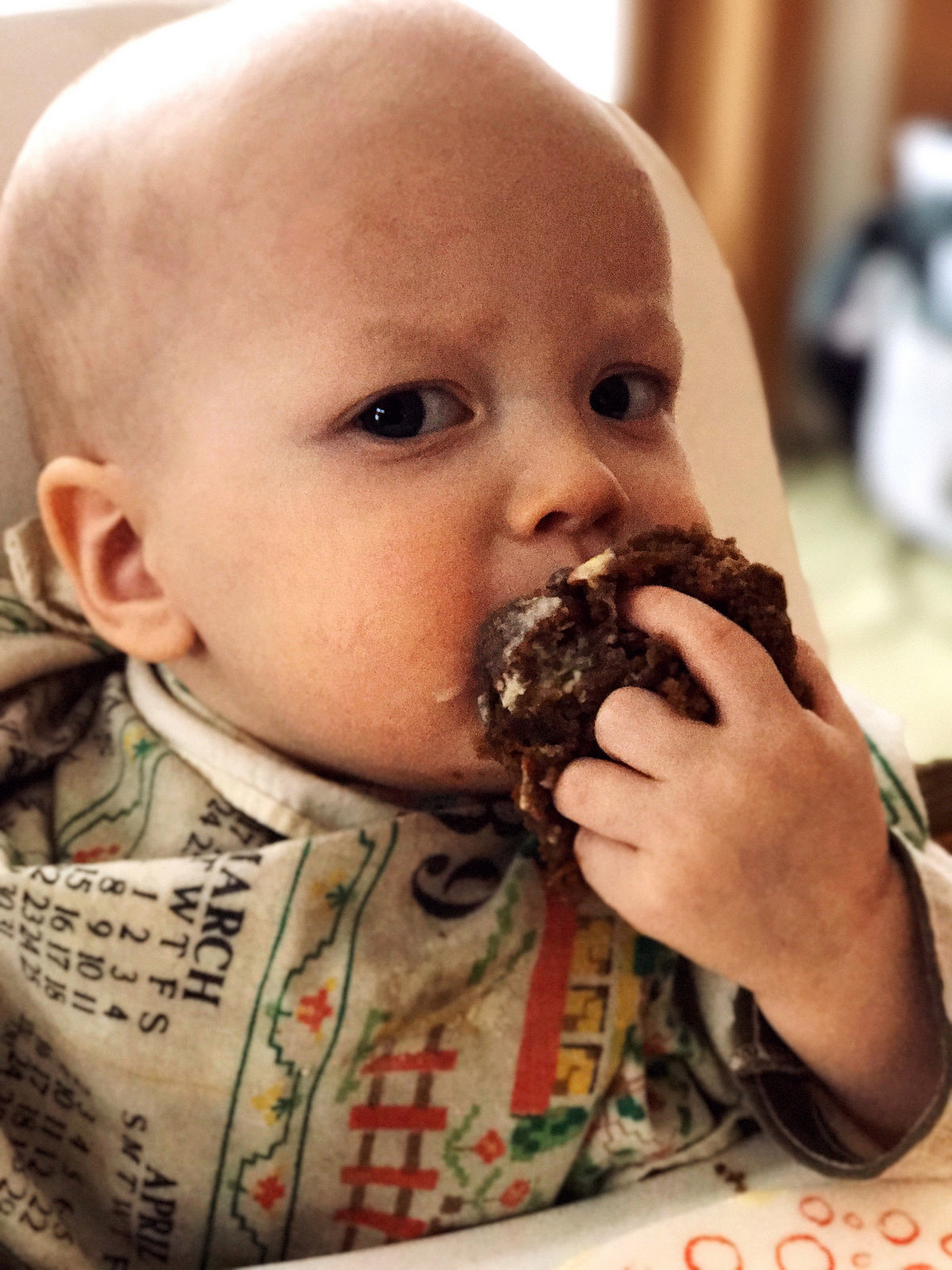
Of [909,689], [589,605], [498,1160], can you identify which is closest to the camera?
[589,605]

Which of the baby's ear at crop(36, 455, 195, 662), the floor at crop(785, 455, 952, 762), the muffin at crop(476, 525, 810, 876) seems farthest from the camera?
the floor at crop(785, 455, 952, 762)

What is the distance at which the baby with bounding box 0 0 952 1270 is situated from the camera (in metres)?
0.49

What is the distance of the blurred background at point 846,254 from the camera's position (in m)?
2.01

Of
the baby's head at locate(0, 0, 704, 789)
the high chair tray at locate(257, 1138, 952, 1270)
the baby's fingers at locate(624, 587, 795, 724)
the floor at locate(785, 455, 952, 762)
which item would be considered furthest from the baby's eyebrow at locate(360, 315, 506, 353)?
the floor at locate(785, 455, 952, 762)

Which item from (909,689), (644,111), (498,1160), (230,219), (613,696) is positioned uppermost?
(230,219)

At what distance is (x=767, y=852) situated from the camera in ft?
1.63

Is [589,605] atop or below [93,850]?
atop

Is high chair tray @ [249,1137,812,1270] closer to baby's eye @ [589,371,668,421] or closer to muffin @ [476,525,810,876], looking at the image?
muffin @ [476,525,810,876]

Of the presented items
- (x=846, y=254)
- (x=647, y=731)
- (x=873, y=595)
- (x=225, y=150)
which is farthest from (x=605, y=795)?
(x=846, y=254)

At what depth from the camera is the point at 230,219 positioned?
494 millimetres

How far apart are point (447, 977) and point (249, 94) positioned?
39 centimetres

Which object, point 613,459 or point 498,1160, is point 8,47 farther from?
point 498,1160

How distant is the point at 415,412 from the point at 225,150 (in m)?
0.12

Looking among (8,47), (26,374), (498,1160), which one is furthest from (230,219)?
(498,1160)
